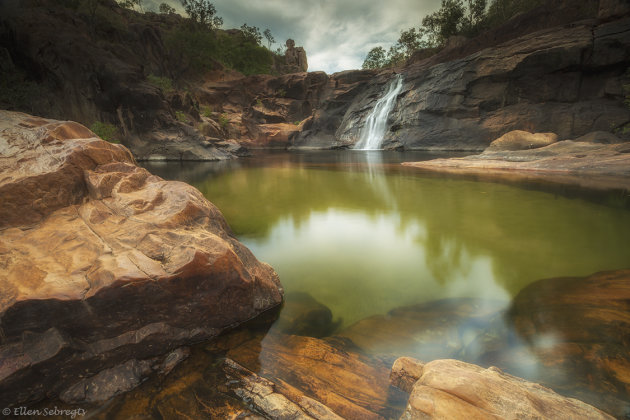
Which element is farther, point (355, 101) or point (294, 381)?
point (355, 101)

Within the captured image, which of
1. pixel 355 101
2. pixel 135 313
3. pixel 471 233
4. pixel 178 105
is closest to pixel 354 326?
pixel 135 313

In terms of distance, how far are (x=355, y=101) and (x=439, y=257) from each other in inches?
1270

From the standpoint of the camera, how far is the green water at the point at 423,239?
3.01 meters

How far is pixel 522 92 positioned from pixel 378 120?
11.8 meters

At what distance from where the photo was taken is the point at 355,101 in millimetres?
32594

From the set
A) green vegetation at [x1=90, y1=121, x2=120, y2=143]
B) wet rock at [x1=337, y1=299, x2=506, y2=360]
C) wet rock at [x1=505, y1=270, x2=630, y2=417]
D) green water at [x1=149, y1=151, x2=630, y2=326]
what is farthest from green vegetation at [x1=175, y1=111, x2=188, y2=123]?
wet rock at [x1=505, y1=270, x2=630, y2=417]

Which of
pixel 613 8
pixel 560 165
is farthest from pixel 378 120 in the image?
pixel 560 165

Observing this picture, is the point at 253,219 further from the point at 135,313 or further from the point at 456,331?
the point at 456,331

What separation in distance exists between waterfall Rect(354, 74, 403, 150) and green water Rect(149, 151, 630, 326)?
20.1 metres

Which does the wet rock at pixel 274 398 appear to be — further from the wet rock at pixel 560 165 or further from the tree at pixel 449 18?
the tree at pixel 449 18

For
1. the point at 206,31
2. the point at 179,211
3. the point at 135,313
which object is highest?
the point at 206,31

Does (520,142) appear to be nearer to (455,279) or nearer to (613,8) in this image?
(613,8)

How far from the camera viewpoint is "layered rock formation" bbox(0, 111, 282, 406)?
1548 millimetres

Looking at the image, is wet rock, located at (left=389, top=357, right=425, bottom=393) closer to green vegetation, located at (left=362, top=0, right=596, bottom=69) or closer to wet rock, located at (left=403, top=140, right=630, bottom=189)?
wet rock, located at (left=403, top=140, right=630, bottom=189)
